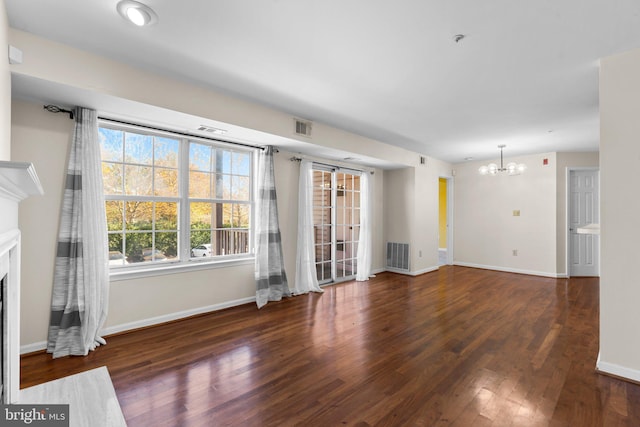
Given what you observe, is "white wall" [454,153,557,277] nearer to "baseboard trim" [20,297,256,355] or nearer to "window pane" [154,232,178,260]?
"baseboard trim" [20,297,256,355]

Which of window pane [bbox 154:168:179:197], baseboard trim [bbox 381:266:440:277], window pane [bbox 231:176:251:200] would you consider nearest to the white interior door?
baseboard trim [bbox 381:266:440:277]

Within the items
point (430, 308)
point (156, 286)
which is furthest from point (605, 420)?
point (156, 286)

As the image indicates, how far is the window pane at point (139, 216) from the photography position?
327cm

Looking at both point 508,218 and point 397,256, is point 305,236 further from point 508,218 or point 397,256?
point 508,218

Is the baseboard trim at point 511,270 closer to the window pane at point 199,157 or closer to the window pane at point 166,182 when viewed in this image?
the window pane at point 199,157

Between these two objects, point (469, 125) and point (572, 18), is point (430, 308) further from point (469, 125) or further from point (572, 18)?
point (572, 18)

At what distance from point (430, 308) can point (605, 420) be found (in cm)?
221

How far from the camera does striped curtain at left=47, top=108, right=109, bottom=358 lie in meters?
2.68

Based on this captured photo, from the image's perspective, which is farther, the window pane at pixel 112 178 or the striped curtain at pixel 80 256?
the window pane at pixel 112 178

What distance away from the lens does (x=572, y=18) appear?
1.95 meters

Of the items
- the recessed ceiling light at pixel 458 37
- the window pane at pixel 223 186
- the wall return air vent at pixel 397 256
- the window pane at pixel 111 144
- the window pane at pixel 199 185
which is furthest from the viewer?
the wall return air vent at pixel 397 256

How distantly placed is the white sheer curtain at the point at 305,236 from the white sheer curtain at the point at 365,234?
1.28m

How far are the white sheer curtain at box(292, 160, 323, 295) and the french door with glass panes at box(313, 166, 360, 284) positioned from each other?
434 millimetres

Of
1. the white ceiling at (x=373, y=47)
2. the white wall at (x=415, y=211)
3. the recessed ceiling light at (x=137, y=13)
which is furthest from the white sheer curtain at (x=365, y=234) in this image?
the recessed ceiling light at (x=137, y=13)
